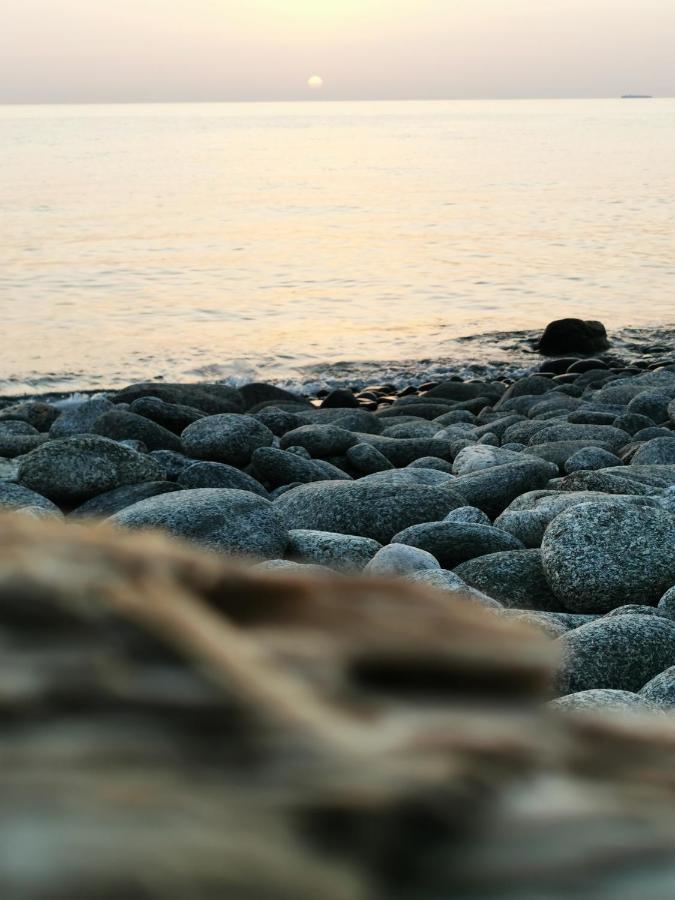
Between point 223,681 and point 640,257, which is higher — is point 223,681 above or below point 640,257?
above

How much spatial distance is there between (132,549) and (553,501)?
616 cm

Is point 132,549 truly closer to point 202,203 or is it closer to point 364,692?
point 364,692

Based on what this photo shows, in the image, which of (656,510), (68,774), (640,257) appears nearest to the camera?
(68,774)

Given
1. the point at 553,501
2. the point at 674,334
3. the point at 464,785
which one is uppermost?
the point at 464,785

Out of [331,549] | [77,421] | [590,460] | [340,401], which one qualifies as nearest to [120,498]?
[331,549]

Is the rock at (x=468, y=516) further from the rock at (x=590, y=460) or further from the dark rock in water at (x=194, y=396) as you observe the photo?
the dark rock in water at (x=194, y=396)

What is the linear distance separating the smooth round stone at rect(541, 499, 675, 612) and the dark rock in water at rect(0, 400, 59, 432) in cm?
844

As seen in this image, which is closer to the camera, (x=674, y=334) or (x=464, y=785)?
(x=464, y=785)

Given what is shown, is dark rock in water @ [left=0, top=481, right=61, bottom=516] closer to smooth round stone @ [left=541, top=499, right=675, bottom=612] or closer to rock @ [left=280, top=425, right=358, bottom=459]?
rock @ [left=280, top=425, right=358, bottom=459]

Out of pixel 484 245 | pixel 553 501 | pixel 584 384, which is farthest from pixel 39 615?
pixel 484 245

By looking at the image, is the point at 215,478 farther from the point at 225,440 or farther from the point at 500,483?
the point at 500,483

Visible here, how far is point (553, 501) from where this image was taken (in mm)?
6527

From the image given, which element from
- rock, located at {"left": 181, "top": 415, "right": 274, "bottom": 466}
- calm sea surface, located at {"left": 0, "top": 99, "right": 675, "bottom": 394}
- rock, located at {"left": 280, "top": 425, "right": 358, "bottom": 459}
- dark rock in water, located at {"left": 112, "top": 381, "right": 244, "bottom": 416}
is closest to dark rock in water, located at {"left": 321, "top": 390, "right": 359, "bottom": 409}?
dark rock in water, located at {"left": 112, "top": 381, "right": 244, "bottom": 416}

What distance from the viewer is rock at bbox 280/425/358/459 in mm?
9570
